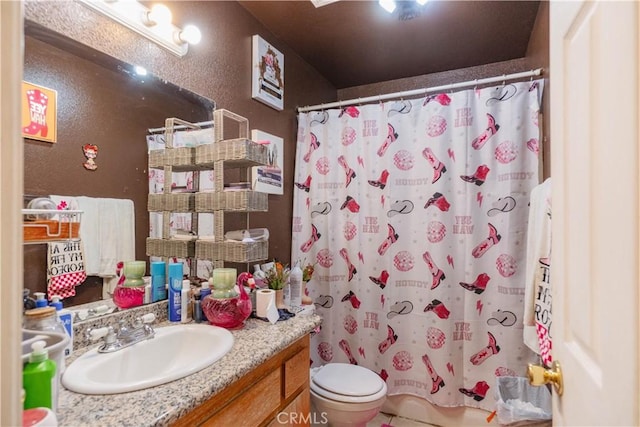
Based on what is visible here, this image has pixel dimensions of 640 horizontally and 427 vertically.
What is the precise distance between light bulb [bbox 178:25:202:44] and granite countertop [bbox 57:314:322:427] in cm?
128

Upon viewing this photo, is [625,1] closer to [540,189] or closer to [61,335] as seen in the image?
[540,189]

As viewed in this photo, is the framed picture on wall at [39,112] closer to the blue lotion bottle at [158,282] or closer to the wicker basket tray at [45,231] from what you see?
the wicker basket tray at [45,231]

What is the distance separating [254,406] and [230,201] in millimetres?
840

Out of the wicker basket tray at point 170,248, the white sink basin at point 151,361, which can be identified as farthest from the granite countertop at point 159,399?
the wicker basket tray at point 170,248

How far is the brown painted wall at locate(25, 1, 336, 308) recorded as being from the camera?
3.68 ft

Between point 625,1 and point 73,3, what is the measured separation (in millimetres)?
1485

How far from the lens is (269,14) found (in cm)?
195

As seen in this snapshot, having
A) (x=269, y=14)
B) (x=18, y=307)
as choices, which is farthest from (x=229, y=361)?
(x=269, y=14)

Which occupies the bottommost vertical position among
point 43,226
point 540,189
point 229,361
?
point 229,361

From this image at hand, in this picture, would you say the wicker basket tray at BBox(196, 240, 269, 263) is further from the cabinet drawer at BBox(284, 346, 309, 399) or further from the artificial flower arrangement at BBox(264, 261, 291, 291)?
the cabinet drawer at BBox(284, 346, 309, 399)

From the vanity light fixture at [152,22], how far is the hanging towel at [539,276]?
1.65m

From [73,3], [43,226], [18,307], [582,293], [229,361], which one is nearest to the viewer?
[18,307]

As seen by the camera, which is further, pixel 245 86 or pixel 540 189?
pixel 245 86

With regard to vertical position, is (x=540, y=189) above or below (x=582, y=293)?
above
